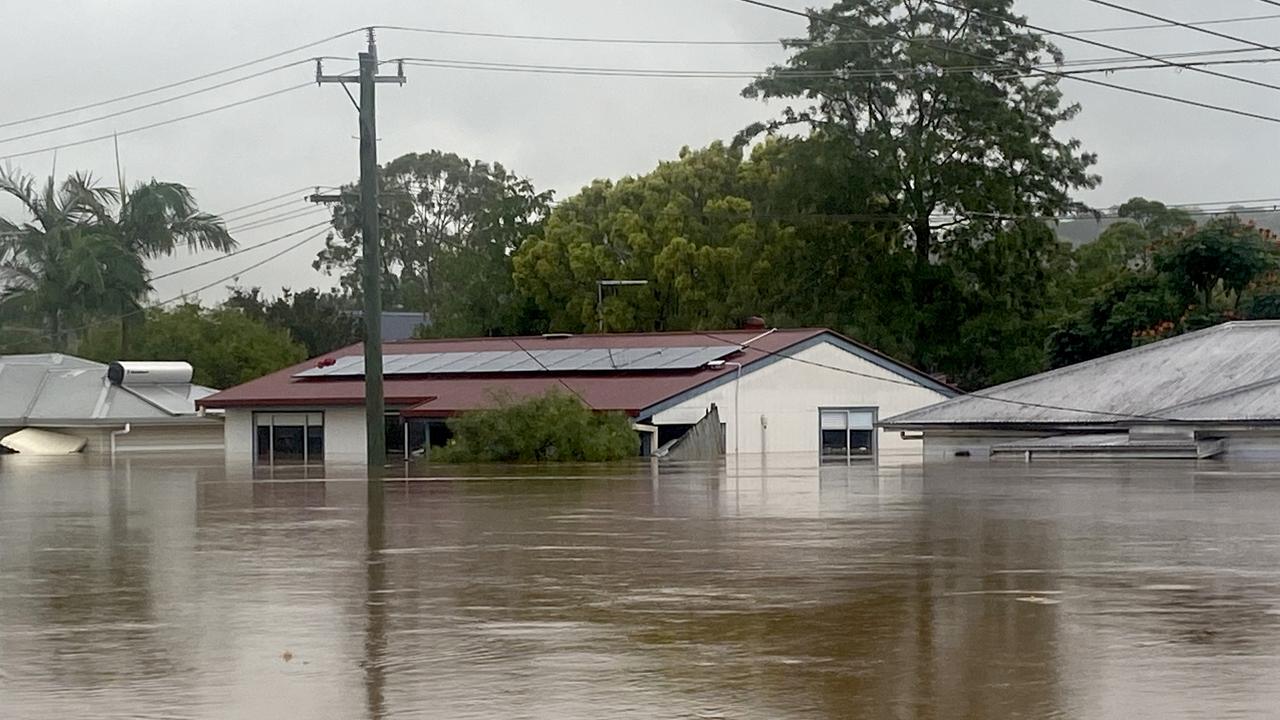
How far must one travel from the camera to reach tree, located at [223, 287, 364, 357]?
321 feet

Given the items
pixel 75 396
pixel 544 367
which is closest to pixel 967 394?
pixel 544 367

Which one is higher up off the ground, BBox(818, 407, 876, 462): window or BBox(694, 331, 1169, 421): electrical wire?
BBox(694, 331, 1169, 421): electrical wire

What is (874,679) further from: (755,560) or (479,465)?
(479,465)

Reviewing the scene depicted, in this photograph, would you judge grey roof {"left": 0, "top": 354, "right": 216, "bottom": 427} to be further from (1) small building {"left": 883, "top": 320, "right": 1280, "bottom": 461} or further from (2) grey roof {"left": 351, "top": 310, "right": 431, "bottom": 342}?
(1) small building {"left": 883, "top": 320, "right": 1280, "bottom": 461}

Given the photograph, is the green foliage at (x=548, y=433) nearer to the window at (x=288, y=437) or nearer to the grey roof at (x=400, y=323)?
the window at (x=288, y=437)

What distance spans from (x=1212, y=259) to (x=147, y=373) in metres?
38.2

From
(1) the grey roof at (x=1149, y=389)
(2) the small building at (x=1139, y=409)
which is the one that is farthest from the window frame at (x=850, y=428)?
(1) the grey roof at (x=1149, y=389)

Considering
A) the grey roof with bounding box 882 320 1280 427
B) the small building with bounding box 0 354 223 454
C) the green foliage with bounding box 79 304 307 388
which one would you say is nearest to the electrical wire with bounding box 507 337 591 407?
the grey roof with bounding box 882 320 1280 427

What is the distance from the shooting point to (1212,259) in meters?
65.3

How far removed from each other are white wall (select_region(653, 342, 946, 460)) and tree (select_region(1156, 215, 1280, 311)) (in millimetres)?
10625

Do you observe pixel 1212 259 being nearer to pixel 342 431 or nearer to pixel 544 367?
pixel 544 367

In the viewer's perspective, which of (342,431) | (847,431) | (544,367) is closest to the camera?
(847,431)

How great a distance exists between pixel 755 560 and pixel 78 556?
678 cm

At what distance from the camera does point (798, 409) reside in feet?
189
